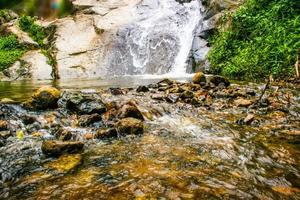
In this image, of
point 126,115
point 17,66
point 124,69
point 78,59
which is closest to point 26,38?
point 17,66

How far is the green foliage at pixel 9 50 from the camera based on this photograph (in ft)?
Result: 59.5

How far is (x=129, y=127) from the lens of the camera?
4660mm

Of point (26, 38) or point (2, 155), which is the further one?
point (26, 38)

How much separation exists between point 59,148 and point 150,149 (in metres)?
1.04

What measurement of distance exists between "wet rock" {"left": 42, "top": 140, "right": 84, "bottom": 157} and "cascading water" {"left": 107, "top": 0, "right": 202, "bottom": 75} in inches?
487

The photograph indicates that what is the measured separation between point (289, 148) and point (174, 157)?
1.44 metres

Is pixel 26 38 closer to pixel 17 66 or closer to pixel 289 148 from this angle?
pixel 17 66

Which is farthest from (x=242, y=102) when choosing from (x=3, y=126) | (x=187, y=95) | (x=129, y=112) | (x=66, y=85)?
(x=66, y=85)

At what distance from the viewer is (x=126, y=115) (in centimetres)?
525

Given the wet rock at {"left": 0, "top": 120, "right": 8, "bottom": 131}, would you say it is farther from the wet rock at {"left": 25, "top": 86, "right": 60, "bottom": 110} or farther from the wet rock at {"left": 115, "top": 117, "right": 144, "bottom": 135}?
the wet rock at {"left": 115, "top": 117, "right": 144, "bottom": 135}

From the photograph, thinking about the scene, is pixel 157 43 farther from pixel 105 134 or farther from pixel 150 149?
pixel 150 149

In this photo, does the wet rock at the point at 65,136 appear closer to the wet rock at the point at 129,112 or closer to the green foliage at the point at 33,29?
the wet rock at the point at 129,112

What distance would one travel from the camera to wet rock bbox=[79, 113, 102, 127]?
5163 mm

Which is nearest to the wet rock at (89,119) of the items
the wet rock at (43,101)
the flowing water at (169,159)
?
the flowing water at (169,159)
